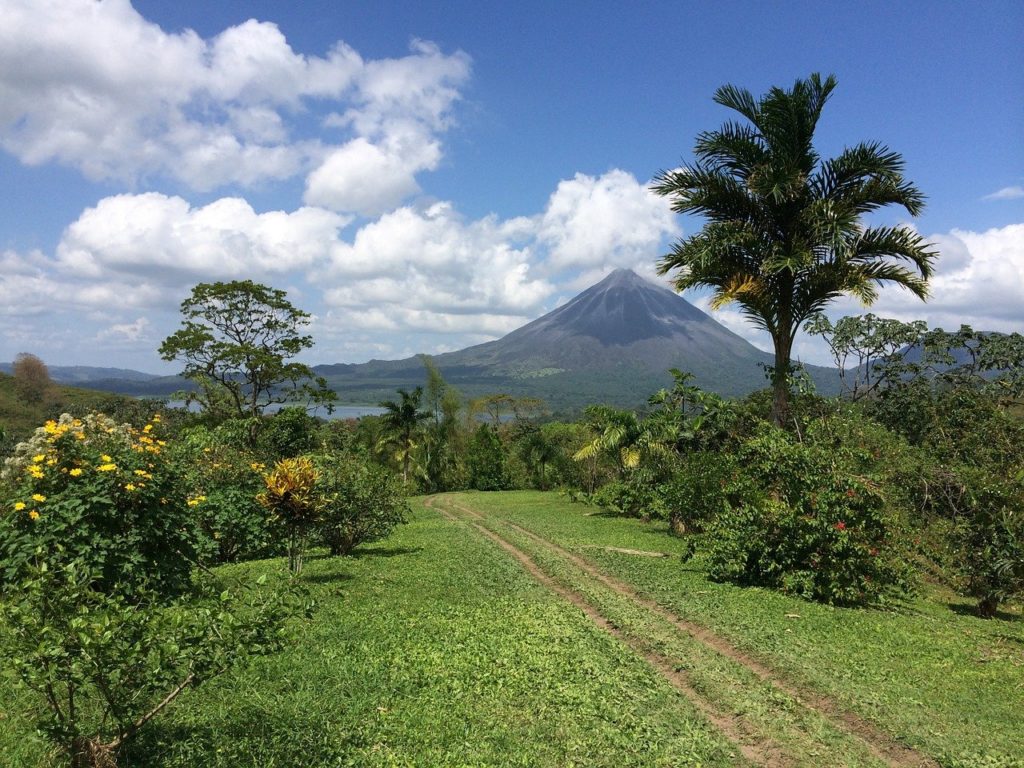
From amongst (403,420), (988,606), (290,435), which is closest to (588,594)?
(988,606)

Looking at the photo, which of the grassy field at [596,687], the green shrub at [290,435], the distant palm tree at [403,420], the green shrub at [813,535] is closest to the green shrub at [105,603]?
the grassy field at [596,687]

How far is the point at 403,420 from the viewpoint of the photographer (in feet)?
120

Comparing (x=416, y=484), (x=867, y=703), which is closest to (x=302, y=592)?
(x=867, y=703)

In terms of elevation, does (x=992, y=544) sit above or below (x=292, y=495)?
below

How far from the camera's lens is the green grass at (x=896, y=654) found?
5.20 meters

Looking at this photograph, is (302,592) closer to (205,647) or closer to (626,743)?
(205,647)

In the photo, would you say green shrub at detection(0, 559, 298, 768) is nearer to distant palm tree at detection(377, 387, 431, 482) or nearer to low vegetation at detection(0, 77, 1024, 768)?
low vegetation at detection(0, 77, 1024, 768)

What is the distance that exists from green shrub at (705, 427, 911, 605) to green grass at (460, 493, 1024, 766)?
0.44 m

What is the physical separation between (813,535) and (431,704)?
271 inches

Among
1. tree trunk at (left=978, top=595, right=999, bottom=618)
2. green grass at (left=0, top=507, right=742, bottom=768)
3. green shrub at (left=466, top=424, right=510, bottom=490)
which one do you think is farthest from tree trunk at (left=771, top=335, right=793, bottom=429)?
green shrub at (left=466, top=424, right=510, bottom=490)

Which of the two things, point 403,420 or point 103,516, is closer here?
point 103,516

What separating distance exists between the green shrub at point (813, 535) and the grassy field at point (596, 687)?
0.51 metres

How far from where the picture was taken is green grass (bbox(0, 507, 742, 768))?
4488 mm

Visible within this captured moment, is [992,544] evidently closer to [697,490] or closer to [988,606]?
[988,606]
